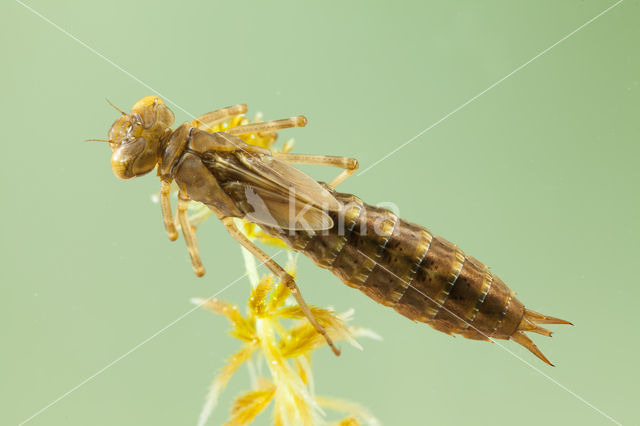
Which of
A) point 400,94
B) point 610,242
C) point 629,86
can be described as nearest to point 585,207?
point 610,242

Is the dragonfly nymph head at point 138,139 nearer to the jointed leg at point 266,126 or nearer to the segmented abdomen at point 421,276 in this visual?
the jointed leg at point 266,126

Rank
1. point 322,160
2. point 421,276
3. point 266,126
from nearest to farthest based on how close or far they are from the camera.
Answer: point 421,276 → point 322,160 → point 266,126

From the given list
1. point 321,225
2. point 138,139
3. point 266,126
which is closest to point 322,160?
point 266,126

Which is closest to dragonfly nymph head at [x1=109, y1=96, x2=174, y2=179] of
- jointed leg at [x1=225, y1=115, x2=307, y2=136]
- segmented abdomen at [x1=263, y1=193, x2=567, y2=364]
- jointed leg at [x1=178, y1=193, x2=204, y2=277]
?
jointed leg at [x1=178, y1=193, x2=204, y2=277]

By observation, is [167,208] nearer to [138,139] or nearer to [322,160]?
[138,139]

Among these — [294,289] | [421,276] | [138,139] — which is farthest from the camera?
[138,139]

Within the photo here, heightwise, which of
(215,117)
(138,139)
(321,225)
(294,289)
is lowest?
(294,289)
